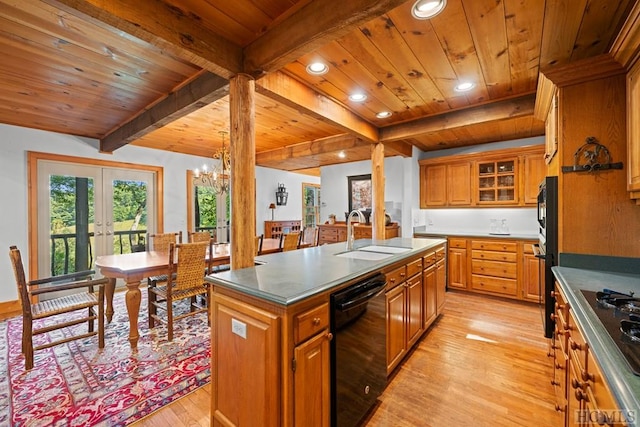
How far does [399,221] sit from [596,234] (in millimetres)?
3338

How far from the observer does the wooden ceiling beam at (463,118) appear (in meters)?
2.66

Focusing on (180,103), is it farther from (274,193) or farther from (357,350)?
(274,193)

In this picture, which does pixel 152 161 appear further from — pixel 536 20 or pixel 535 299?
pixel 535 299

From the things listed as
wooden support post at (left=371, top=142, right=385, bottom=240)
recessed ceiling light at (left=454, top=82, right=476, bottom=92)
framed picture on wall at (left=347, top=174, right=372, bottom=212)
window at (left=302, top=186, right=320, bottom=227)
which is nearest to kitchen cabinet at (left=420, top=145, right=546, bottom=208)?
framed picture on wall at (left=347, top=174, right=372, bottom=212)

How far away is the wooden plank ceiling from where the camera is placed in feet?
4.79

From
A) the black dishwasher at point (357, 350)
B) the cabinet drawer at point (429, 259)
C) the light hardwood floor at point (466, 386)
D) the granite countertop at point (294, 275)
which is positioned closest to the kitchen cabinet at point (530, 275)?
the light hardwood floor at point (466, 386)

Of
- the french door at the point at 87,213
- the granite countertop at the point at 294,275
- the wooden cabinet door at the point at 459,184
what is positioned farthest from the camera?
the wooden cabinet door at the point at 459,184

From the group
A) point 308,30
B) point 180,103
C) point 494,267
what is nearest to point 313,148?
point 180,103

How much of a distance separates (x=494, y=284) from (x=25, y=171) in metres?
6.70

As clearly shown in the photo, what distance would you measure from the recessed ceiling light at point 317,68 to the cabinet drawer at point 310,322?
67.9 inches

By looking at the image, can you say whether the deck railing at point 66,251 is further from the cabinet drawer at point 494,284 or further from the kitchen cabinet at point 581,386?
the cabinet drawer at point 494,284

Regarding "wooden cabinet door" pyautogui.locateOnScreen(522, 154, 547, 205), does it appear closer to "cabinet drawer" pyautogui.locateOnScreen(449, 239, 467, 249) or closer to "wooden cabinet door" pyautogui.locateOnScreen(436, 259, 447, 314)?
"cabinet drawer" pyautogui.locateOnScreen(449, 239, 467, 249)

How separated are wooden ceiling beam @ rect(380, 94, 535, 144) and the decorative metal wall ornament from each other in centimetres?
90

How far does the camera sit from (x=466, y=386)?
80.1 inches
